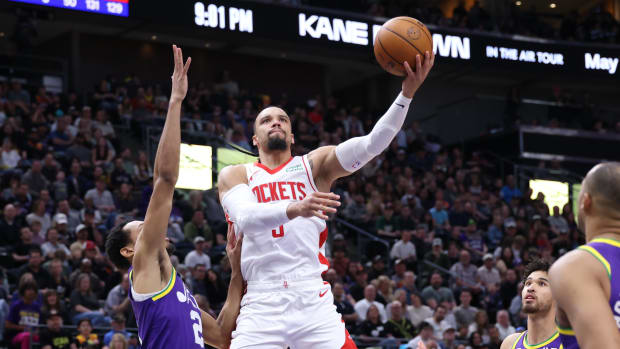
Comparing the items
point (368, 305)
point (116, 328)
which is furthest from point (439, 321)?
point (116, 328)

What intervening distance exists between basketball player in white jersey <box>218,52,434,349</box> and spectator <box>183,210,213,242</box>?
8.48 metres

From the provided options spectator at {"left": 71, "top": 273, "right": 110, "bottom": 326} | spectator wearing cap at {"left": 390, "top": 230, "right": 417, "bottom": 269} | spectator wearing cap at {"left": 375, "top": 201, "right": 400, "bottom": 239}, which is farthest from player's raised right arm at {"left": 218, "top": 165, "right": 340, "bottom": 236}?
spectator wearing cap at {"left": 375, "top": 201, "right": 400, "bottom": 239}

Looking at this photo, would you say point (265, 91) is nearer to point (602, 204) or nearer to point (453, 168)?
point (453, 168)

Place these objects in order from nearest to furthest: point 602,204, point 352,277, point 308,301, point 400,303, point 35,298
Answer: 1. point 602,204
2. point 308,301
3. point 35,298
4. point 400,303
5. point 352,277

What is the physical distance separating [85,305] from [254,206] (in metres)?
7.01

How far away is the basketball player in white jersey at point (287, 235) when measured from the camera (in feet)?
17.9

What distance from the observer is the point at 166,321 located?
490 cm

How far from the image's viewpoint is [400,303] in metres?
13.4

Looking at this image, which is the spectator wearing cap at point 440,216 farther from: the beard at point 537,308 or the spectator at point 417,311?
the beard at point 537,308

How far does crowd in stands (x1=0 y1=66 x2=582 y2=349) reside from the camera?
11805 millimetres

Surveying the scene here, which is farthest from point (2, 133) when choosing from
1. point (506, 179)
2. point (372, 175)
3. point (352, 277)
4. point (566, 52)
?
point (566, 52)

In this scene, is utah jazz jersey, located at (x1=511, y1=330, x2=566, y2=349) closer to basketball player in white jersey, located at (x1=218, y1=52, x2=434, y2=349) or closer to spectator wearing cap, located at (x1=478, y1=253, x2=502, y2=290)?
basketball player in white jersey, located at (x1=218, y1=52, x2=434, y2=349)

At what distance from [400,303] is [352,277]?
1.53 metres

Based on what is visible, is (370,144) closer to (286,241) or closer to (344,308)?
(286,241)
